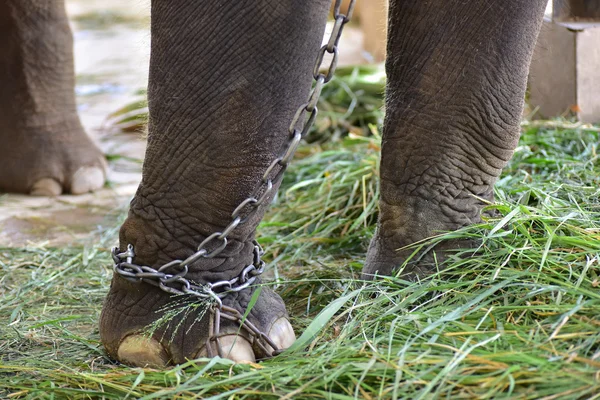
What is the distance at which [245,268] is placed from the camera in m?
1.66

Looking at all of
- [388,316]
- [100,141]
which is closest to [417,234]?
[388,316]

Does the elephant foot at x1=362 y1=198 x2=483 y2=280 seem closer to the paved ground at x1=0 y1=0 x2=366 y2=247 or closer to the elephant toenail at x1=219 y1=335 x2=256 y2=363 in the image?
the elephant toenail at x1=219 y1=335 x2=256 y2=363

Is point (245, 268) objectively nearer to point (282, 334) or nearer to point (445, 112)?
point (282, 334)

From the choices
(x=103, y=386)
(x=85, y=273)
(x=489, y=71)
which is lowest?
(x=85, y=273)

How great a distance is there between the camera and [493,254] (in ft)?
5.38

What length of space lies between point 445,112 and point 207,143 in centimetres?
46

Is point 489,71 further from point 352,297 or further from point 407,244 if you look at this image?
point 352,297

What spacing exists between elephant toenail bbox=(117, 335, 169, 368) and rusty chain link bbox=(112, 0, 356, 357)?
10cm

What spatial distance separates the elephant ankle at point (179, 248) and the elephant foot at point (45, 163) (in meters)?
1.40

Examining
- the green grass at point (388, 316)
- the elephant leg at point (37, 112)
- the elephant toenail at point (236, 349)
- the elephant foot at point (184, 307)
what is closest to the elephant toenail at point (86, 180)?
the elephant leg at point (37, 112)

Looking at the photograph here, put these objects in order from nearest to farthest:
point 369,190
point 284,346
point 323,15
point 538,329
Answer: point 538,329
point 323,15
point 284,346
point 369,190

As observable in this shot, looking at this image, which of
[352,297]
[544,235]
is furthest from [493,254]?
[352,297]

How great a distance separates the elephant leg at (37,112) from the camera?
295cm

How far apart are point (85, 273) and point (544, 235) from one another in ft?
3.55
